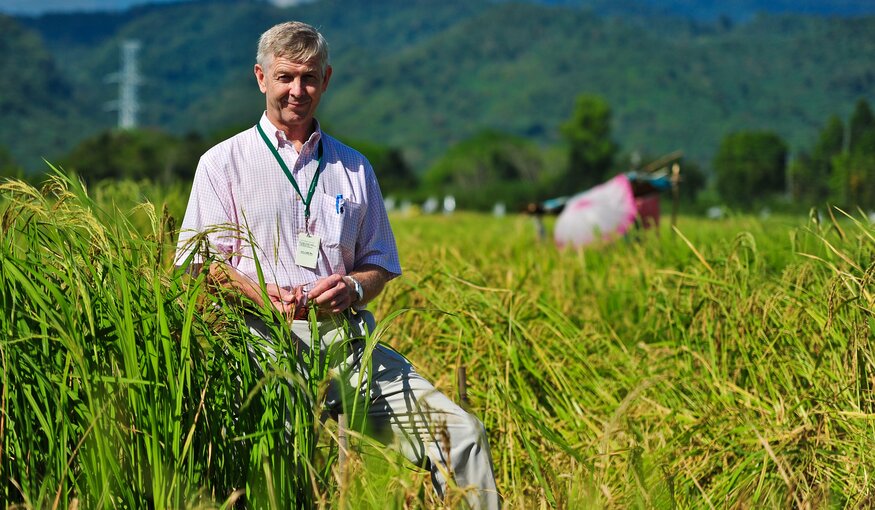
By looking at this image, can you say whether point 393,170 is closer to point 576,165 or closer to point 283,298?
point 576,165

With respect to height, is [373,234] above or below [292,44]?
below

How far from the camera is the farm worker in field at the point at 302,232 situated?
2.38 meters

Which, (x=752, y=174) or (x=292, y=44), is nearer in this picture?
(x=292, y=44)

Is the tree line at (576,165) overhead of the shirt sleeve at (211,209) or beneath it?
beneath

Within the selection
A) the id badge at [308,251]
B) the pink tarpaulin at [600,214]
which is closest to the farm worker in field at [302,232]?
the id badge at [308,251]

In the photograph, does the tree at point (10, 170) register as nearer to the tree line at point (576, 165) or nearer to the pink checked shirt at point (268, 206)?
the tree line at point (576, 165)

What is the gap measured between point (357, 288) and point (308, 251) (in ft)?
0.51

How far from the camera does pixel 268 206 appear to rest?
96.7 inches

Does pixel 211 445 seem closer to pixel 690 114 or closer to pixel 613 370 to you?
pixel 613 370

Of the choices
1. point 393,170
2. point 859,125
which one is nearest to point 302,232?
point 859,125

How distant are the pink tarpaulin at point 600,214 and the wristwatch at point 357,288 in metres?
5.95

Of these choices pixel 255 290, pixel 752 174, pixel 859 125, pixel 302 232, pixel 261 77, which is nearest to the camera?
pixel 255 290

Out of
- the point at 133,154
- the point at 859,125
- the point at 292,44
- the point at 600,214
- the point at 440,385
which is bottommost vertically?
the point at 859,125

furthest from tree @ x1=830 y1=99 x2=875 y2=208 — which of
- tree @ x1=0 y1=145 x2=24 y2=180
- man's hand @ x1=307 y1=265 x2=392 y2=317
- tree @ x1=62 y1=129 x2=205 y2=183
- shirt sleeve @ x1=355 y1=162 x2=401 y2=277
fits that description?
tree @ x1=62 y1=129 x2=205 y2=183
